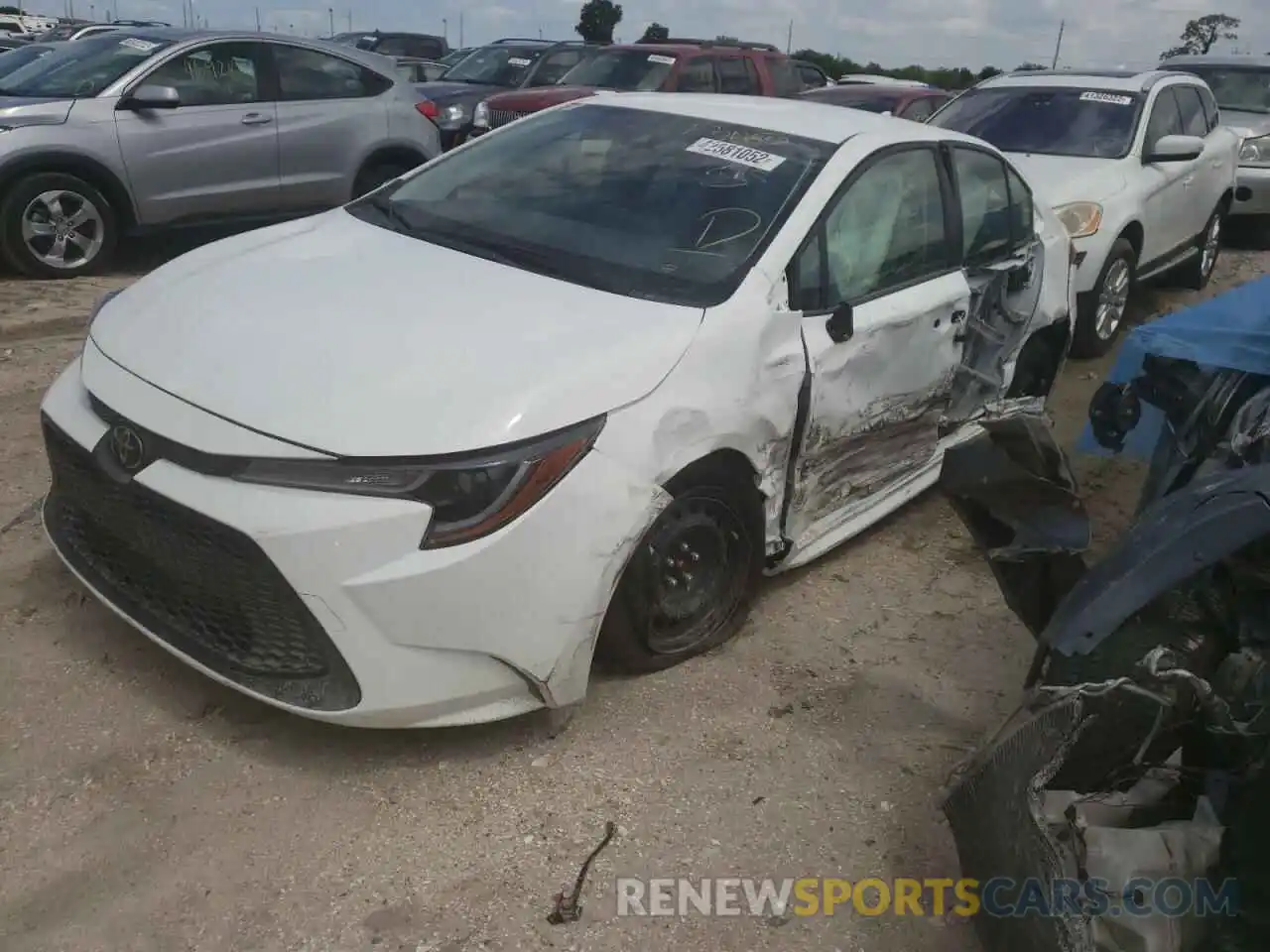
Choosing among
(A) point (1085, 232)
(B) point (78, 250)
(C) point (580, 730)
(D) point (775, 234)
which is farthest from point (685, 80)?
(C) point (580, 730)

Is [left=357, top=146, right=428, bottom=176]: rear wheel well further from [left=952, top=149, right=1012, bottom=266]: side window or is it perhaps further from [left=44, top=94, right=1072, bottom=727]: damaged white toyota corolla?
[left=952, top=149, right=1012, bottom=266]: side window

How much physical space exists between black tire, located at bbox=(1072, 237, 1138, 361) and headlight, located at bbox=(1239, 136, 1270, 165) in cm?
433

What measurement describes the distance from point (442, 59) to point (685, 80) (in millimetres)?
10501

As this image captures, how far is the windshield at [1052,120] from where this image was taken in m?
7.41

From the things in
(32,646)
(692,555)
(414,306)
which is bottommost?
(32,646)

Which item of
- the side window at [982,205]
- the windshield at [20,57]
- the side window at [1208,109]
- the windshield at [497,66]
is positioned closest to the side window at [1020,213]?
the side window at [982,205]

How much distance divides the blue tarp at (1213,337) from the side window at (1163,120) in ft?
12.8

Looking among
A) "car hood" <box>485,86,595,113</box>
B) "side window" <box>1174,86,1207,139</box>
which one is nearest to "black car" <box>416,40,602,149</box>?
"car hood" <box>485,86,595,113</box>

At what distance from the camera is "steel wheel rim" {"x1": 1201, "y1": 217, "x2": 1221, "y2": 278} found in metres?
8.78

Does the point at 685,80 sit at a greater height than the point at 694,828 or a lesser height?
greater

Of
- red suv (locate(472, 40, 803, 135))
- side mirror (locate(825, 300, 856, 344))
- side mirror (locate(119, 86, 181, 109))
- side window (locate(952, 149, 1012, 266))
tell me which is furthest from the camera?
red suv (locate(472, 40, 803, 135))

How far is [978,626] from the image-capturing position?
396 centimetres

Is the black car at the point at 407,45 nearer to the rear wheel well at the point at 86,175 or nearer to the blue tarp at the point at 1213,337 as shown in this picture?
the rear wheel well at the point at 86,175

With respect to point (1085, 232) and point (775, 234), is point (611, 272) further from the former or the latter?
point (1085, 232)
